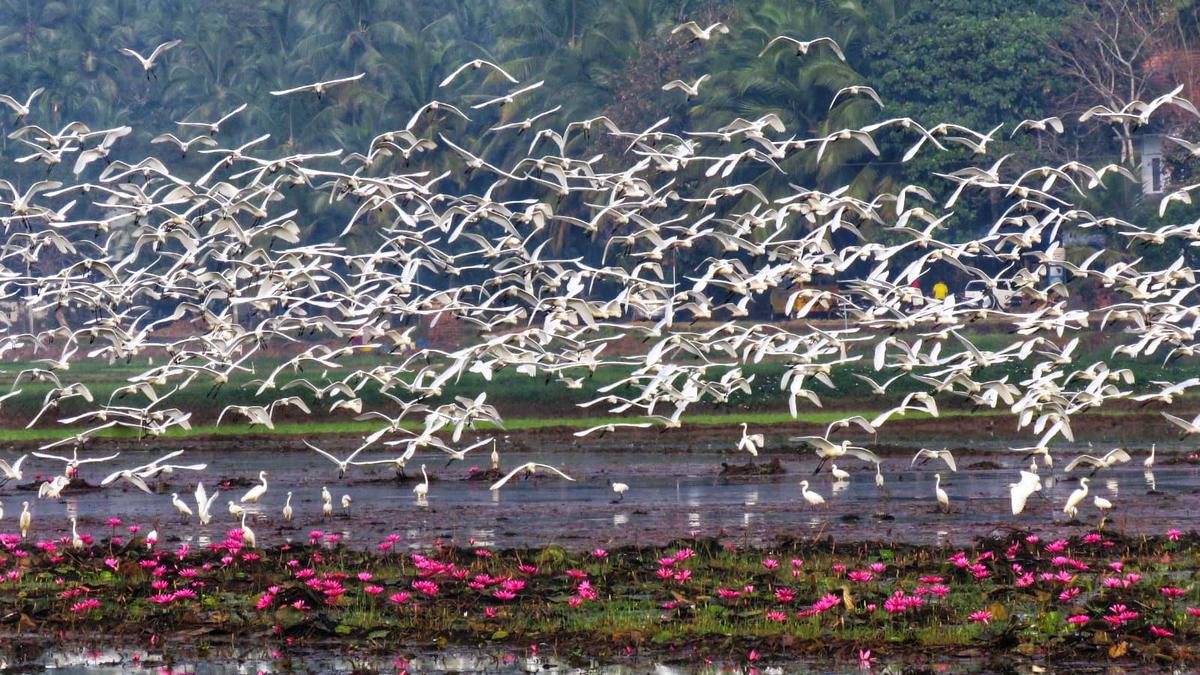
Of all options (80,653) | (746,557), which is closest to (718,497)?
(746,557)

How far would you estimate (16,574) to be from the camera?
829 inches

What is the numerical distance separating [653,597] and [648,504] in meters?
10.5

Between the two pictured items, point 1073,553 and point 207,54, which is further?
point 207,54

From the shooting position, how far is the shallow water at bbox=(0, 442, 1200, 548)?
25.7 meters

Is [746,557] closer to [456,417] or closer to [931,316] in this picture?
[456,417]

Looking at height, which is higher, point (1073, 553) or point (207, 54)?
point (207, 54)

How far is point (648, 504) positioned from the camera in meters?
30.0

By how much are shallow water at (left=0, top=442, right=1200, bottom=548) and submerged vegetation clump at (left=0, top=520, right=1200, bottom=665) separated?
9.01 feet

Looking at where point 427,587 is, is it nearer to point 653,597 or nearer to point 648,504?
point 653,597

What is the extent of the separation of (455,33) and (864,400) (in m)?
47.8

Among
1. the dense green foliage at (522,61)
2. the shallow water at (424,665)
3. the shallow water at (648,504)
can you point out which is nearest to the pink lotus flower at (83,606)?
the shallow water at (424,665)

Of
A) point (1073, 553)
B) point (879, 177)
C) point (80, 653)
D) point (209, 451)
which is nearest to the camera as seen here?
point (80, 653)

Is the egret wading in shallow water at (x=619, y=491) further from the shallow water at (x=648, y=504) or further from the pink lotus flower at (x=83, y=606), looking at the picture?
the pink lotus flower at (x=83, y=606)

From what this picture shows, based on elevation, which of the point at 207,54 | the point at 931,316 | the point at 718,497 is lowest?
the point at 718,497
